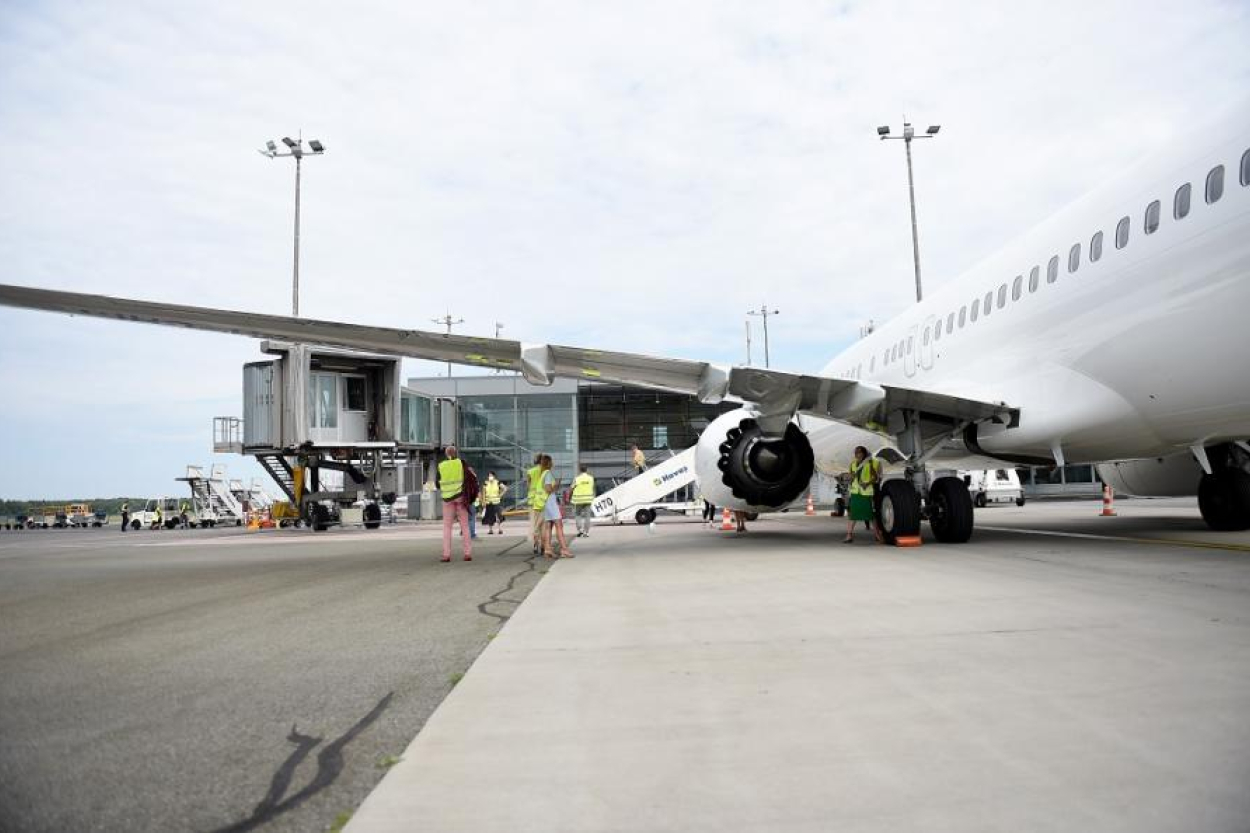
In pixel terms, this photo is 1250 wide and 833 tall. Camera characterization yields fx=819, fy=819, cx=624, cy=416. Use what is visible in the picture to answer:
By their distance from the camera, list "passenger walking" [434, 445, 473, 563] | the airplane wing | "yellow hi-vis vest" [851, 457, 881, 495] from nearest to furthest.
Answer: the airplane wing < "passenger walking" [434, 445, 473, 563] < "yellow hi-vis vest" [851, 457, 881, 495]

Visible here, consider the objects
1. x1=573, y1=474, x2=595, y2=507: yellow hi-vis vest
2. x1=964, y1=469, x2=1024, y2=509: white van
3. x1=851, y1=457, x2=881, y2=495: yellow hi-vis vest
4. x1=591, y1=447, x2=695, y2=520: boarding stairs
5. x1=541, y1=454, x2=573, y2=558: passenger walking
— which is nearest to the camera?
x1=541, y1=454, x2=573, y2=558: passenger walking

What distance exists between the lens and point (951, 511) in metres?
10.6

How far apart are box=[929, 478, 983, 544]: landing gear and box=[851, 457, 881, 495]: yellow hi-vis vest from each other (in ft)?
3.87

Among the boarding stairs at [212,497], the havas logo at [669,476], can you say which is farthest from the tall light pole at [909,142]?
the boarding stairs at [212,497]

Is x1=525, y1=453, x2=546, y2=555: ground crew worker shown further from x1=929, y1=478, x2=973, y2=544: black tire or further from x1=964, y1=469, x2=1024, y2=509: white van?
x1=964, y1=469, x2=1024, y2=509: white van

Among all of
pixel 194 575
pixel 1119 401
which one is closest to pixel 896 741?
pixel 1119 401

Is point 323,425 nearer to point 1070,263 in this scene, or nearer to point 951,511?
point 951,511

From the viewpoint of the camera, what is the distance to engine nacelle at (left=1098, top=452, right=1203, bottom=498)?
12.4m

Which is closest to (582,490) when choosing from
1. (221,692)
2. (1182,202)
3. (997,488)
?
(1182,202)

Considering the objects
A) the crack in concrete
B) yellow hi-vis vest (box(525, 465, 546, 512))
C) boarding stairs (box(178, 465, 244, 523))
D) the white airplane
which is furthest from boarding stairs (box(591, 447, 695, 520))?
boarding stairs (box(178, 465, 244, 523))

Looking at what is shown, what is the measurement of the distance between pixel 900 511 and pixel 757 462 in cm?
218

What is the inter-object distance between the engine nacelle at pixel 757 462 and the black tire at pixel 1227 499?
17.7 ft

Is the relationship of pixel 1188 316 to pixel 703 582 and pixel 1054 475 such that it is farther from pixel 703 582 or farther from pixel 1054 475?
pixel 1054 475

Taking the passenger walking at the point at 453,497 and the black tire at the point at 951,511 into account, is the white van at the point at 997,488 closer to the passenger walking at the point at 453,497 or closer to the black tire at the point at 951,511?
the black tire at the point at 951,511
